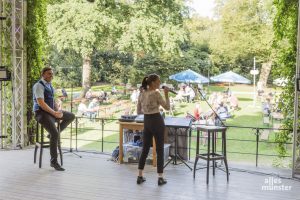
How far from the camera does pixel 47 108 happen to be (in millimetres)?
5355

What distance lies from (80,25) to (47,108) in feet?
33.4

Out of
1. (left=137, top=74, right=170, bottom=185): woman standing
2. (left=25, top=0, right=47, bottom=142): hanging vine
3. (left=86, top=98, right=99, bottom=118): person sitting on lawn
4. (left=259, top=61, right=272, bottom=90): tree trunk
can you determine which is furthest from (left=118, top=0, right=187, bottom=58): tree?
(left=137, top=74, right=170, bottom=185): woman standing

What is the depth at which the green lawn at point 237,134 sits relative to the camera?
28.9 ft

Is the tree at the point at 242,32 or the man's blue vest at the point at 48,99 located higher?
the tree at the point at 242,32

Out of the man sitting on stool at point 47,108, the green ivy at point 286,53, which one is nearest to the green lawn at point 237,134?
the green ivy at point 286,53

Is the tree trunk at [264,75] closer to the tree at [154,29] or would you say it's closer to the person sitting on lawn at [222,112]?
the tree at [154,29]

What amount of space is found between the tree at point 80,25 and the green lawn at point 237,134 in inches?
121

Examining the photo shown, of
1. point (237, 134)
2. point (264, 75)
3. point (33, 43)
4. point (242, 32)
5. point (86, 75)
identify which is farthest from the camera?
point (242, 32)

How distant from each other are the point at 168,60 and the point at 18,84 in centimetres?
1044

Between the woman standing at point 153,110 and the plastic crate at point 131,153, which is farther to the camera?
the plastic crate at point 131,153

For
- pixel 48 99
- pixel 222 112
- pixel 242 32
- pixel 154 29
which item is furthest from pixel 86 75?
pixel 48 99

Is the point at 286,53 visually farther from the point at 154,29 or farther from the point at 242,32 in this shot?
the point at 242,32

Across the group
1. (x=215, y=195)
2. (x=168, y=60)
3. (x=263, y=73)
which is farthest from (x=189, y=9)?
(x=215, y=195)

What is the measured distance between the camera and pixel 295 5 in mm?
5566
